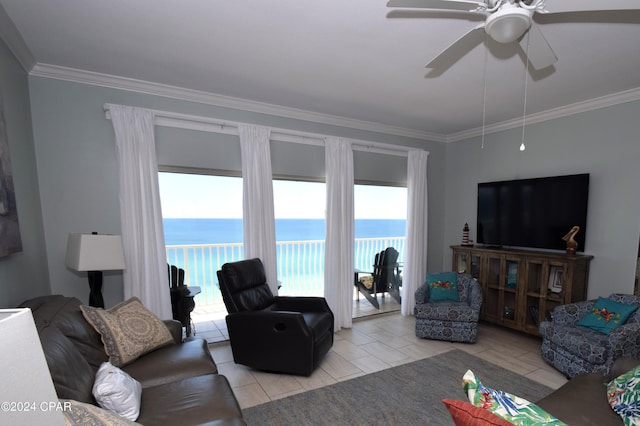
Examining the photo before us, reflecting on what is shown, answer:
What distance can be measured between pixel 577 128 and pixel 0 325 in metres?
4.69

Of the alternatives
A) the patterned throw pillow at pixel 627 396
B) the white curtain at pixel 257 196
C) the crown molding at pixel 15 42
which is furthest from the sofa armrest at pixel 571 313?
the crown molding at pixel 15 42

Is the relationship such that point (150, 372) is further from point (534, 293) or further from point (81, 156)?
point (534, 293)

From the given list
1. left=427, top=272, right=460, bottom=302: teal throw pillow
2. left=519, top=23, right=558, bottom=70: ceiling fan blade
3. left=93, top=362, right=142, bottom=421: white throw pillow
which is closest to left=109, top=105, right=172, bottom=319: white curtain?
left=93, top=362, right=142, bottom=421: white throw pillow

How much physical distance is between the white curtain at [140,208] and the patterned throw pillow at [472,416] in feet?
9.30

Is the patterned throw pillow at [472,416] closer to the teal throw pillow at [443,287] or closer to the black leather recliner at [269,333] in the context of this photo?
the black leather recliner at [269,333]

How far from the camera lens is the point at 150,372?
186 cm

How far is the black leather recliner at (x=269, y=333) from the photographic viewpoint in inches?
104

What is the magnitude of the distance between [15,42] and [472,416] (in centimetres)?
336

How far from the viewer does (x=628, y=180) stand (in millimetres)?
3031

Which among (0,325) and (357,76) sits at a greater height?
(357,76)

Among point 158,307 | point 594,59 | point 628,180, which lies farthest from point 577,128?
point 158,307

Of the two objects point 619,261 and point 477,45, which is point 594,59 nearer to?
point 477,45

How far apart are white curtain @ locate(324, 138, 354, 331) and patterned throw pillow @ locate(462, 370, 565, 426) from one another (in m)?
2.82

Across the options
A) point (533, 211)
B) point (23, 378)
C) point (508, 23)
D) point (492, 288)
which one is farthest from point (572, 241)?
point (23, 378)
